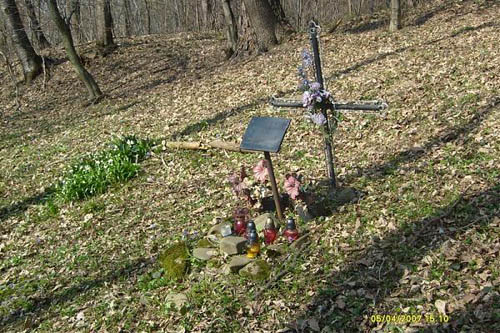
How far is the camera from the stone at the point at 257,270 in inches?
184

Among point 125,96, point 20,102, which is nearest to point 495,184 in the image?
point 125,96

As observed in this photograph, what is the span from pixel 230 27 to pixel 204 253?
957 centimetres

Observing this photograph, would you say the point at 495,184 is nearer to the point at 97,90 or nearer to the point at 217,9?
the point at 97,90

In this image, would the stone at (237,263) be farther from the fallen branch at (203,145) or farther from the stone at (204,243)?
the fallen branch at (203,145)

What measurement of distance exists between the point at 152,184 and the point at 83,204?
1.20 metres

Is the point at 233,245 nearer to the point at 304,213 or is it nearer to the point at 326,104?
the point at 304,213

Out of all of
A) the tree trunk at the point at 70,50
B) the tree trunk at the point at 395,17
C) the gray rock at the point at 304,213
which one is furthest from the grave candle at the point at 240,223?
the tree trunk at the point at 70,50

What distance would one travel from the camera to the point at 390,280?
4168 mm

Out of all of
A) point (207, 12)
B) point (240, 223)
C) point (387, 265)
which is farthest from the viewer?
point (207, 12)

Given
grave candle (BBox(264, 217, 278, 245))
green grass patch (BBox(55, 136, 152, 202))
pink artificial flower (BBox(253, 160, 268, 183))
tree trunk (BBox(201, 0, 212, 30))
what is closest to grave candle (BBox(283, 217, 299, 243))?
grave candle (BBox(264, 217, 278, 245))

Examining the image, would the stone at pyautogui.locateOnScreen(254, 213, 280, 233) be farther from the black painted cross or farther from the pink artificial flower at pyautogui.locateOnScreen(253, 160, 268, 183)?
the black painted cross

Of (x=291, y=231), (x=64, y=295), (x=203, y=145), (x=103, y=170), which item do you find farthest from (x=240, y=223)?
(x=103, y=170)

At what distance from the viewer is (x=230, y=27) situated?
43.8ft

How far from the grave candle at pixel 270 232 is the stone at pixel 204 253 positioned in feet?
2.09
